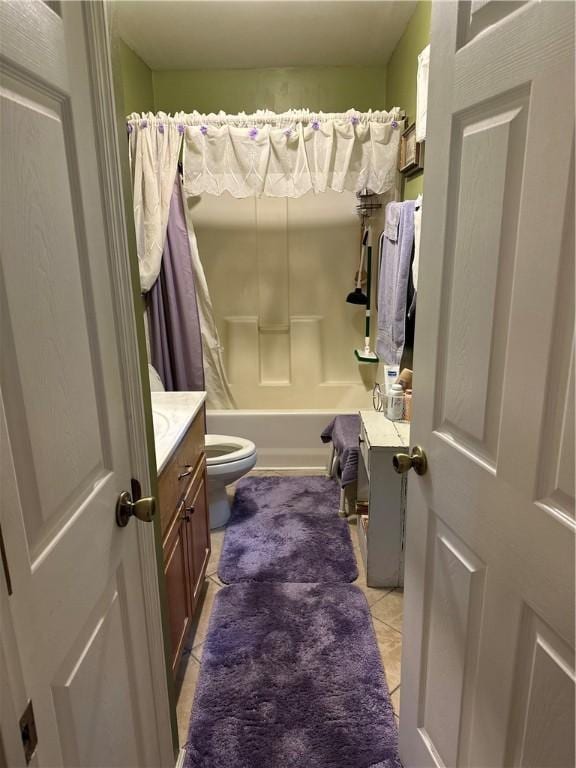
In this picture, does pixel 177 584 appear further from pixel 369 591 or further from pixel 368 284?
pixel 368 284

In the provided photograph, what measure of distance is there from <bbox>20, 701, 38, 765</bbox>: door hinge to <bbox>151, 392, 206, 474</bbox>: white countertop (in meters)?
0.80

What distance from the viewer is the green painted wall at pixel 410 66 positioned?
2.30 meters

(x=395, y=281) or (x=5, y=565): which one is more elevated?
(x=395, y=281)

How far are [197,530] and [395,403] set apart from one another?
102 centimetres

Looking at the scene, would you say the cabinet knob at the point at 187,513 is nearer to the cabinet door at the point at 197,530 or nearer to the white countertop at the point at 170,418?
the cabinet door at the point at 197,530

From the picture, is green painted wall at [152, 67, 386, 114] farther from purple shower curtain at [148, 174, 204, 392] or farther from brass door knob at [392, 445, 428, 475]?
brass door knob at [392, 445, 428, 475]

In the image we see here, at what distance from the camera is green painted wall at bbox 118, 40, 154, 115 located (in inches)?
111

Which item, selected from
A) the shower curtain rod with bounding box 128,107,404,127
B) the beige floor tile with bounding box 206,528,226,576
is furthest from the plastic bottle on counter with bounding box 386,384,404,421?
the shower curtain rod with bounding box 128,107,404,127

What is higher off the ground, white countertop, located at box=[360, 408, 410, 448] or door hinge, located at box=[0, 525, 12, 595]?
door hinge, located at box=[0, 525, 12, 595]

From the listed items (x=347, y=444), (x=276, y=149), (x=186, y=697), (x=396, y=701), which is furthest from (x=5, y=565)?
(x=276, y=149)

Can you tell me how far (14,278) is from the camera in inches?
24.4

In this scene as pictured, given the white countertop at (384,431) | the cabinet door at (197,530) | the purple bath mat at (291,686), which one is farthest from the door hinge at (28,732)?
the white countertop at (384,431)

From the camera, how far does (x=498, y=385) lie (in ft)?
2.83

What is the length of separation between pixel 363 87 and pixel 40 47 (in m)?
3.06
